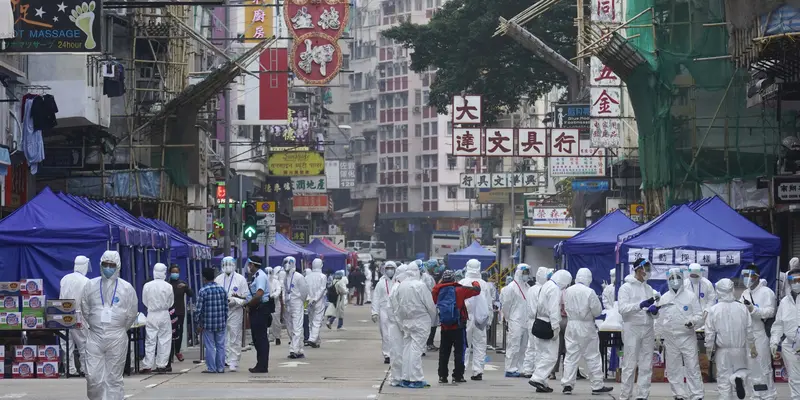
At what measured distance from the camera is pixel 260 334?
A: 2308 cm

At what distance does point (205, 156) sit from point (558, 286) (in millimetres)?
26826

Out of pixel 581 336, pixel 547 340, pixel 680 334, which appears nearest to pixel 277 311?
pixel 547 340

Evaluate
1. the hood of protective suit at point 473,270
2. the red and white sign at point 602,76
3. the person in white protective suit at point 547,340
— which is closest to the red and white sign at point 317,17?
the red and white sign at point 602,76

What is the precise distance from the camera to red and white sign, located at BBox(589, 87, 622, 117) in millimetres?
41406

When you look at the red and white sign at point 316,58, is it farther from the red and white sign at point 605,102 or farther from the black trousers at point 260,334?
the black trousers at point 260,334

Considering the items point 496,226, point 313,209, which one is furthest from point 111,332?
point 496,226

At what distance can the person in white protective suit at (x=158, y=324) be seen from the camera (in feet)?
75.7

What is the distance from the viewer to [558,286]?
20.5 meters

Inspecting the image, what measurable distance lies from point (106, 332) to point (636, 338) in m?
6.68

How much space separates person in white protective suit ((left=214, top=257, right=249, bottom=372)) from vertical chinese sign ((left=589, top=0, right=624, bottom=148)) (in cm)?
1619

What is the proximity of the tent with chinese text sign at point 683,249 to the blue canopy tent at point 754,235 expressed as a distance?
0.50 metres

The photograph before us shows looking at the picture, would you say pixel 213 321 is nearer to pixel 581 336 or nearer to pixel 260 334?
pixel 260 334

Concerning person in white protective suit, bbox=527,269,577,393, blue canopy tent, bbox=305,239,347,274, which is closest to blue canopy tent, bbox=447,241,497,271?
blue canopy tent, bbox=305,239,347,274

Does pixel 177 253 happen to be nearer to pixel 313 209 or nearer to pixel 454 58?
pixel 454 58
